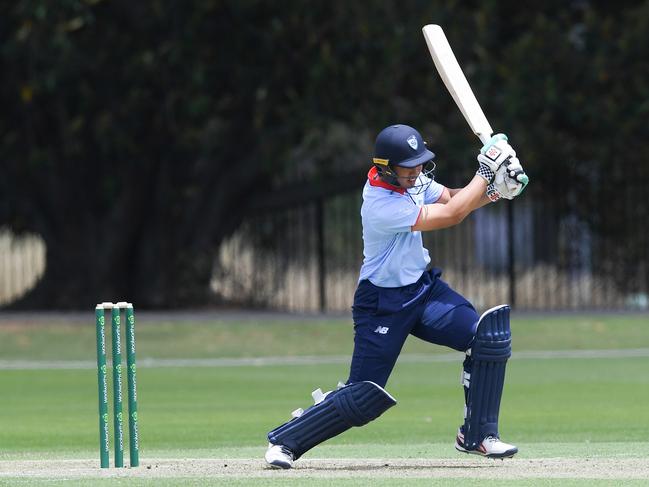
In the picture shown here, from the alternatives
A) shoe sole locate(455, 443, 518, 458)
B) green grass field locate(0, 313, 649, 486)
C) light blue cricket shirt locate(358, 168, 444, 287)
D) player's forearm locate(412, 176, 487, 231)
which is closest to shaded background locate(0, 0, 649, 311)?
green grass field locate(0, 313, 649, 486)

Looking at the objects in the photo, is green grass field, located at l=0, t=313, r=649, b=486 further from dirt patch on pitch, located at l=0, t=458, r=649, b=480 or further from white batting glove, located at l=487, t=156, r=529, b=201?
white batting glove, located at l=487, t=156, r=529, b=201

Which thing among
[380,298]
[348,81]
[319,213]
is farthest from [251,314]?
[380,298]

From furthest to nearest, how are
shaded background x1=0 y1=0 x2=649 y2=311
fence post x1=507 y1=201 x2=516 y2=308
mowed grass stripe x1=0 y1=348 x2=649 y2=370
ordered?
fence post x1=507 y1=201 x2=516 y2=308 < shaded background x1=0 y1=0 x2=649 y2=311 < mowed grass stripe x1=0 y1=348 x2=649 y2=370

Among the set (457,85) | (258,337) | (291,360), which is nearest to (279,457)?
(457,85)

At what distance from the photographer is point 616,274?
942 inches

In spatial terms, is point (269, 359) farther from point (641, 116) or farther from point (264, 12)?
point (641, 116)

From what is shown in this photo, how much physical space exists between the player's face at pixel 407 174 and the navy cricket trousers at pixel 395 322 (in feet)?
1.62

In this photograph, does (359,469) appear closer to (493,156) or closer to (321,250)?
(493,156)

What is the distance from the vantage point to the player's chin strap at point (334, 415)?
26.5 ft

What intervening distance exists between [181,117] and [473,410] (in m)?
14.4

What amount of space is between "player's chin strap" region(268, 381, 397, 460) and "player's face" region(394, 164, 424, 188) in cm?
101

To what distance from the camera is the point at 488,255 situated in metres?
24.8

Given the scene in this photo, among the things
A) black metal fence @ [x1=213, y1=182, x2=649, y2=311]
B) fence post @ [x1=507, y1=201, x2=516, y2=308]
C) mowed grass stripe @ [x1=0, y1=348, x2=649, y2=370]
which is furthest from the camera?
black metal fence @ [x1=213, y1=182, x2=649, y2=311]

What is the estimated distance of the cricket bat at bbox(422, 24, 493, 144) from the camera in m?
8.12
